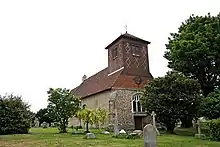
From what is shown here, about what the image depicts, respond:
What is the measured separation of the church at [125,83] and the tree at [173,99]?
22.8 feet

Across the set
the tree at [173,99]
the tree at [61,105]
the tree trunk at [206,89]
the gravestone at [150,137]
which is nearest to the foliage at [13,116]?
the tree at [61,105]

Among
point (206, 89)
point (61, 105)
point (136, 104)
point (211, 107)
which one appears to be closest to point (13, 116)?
point (61, 105)

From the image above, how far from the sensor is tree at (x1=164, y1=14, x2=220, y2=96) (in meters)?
32.4

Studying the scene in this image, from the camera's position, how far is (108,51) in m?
45.3

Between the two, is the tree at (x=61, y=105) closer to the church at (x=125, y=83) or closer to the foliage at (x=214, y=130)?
the church at (x=125, y=83)

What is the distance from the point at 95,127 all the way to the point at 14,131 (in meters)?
13.6

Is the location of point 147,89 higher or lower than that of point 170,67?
lower

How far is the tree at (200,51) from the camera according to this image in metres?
32.4

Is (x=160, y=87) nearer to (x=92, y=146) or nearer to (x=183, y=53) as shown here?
(x=183, y=53)

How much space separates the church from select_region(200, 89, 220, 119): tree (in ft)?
31.0

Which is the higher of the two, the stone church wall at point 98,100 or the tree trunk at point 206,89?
the tree trunk at point 206,89

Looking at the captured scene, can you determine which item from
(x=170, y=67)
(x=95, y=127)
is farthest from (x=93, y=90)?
(x=170, y=67)

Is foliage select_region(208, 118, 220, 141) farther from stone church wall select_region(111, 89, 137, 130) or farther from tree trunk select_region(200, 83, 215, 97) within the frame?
stone church wall select_region(111, 89, 137, 130)

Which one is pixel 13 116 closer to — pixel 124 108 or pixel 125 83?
pixel 124 108
